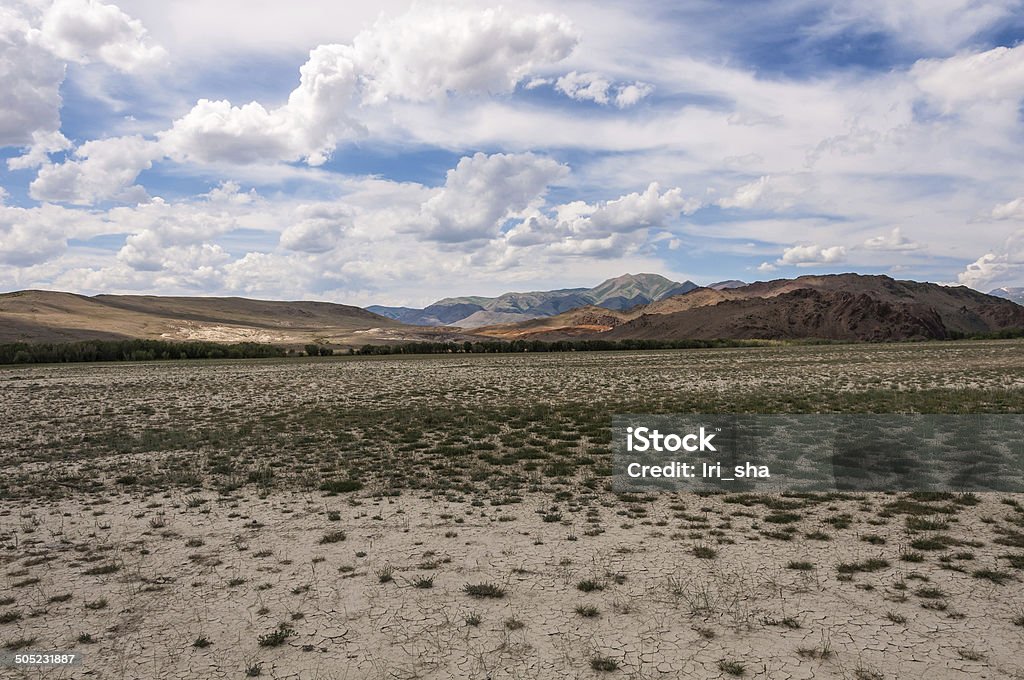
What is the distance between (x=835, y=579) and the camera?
8141 millimetres

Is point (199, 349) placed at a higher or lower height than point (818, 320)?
lower

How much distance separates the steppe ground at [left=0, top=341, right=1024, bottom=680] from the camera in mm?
6457

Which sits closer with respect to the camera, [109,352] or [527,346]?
[109,352]

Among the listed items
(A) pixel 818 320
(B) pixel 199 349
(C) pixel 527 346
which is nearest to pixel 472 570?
(B) pixel 199 349

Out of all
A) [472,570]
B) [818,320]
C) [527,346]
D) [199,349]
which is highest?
[818,320]

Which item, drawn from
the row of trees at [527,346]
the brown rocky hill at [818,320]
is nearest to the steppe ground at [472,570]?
the row of trees at [527,346]

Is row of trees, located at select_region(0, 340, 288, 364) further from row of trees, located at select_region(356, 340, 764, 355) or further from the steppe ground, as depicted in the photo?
the steppe ground

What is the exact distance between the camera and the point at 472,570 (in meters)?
8.82

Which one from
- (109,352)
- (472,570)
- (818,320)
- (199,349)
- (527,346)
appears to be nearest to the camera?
(472,570)

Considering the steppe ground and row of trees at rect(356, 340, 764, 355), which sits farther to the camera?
row of trees at rect(356, 340, 764, 355)

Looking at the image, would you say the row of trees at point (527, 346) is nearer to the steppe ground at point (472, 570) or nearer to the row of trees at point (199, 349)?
the row of trees at point (199, 349)

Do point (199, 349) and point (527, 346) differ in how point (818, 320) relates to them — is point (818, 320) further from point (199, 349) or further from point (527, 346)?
point (199, 349)

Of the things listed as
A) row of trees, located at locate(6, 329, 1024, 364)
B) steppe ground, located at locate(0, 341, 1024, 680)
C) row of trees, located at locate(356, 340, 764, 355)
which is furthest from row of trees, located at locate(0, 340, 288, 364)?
steppe ground, located at locate(0, 341, 1024, 680)

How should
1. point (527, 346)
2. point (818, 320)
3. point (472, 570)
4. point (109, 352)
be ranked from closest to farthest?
point (472, 570) < point (109, 352) < point (527, 346) < point (818, 320)
